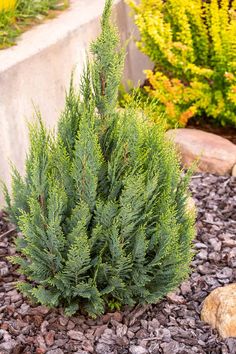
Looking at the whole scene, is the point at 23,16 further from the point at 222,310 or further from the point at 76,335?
the point at 222,310

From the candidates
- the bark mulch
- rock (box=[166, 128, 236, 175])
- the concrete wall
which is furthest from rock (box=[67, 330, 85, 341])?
rock (box=[166, 128, 236, 175])

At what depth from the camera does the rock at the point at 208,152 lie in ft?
15.3

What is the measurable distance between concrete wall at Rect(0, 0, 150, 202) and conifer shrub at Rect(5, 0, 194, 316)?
887 millimetres

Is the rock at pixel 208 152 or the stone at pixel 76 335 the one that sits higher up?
the stone at pixel 76 335

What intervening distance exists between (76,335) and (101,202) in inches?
24.6

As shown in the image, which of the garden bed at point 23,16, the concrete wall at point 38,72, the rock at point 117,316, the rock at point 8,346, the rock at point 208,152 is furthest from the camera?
the rock at point 208,152

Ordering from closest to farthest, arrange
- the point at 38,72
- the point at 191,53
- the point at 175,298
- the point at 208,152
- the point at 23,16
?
the point at 175,298 → the point at 38,72 → the point at 23,16 → the point at 208,152 → the point at 191,53

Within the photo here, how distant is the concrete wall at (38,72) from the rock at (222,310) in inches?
52.6

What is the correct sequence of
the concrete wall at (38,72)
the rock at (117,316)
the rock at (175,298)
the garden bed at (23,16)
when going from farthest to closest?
1. the garden bed at (23,16)
2. the concrete wall at (38,72)
3. the rock at (175,298)
4. the rock at (117,316)

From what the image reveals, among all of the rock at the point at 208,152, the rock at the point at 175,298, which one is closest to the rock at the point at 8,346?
the rock at the point at 175,298

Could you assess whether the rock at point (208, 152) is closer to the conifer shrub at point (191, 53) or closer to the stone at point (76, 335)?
the conifer shrub at point (191, 53)

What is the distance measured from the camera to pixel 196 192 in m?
4.35

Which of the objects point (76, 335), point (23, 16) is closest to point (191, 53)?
point (23, 16)

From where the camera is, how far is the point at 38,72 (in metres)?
4.14
